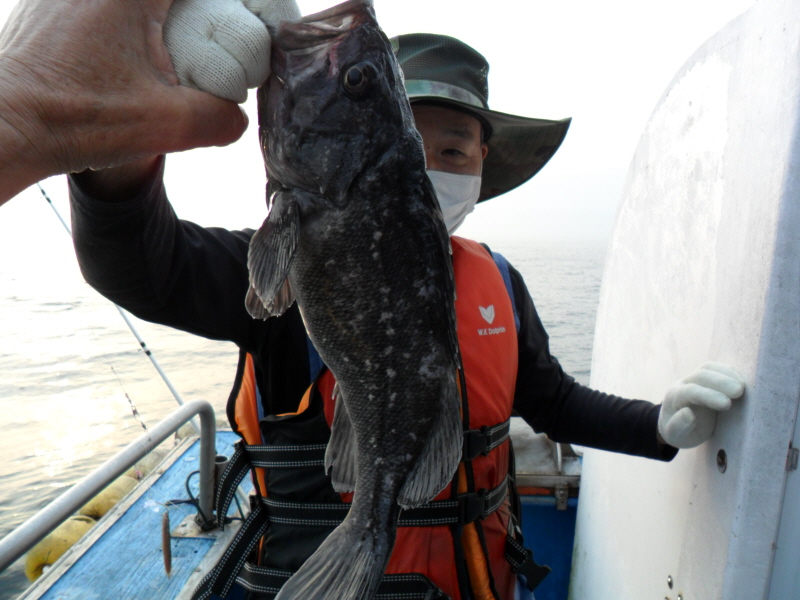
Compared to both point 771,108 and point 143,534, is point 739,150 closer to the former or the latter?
point 771,108

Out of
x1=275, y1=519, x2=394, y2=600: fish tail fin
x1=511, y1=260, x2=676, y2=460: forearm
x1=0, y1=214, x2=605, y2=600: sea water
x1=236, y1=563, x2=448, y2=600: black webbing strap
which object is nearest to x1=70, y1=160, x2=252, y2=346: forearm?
x1=275, y1=519, x2=394, y2=600: fish tail fin

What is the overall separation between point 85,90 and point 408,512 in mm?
1649

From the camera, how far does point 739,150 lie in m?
1.89

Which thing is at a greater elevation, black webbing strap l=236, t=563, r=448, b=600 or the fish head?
the fish head

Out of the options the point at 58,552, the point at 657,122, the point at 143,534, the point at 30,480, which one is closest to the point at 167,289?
the point at 143,534

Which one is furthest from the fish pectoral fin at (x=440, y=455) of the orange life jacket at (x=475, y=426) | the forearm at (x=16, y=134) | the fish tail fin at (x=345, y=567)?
the forearm at (x=16, y=134)

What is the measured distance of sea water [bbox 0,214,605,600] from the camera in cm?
793

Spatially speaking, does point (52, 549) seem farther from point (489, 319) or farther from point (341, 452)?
point (489, 319)

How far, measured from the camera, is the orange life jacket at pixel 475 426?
1984 mm

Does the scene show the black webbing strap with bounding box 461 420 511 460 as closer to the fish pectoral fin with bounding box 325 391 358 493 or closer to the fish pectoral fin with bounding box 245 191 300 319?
the fish pectoral fin with bounding box 325 391 358 493

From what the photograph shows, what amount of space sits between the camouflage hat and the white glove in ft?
4.69

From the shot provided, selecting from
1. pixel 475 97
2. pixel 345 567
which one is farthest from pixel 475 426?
pixel 475 97

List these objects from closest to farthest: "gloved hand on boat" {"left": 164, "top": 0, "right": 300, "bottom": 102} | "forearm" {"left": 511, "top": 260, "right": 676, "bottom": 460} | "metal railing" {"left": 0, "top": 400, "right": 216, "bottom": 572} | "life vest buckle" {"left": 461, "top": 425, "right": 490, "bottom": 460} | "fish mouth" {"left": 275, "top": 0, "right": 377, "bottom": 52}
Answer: "gloved hand on boat" {"left": 164, "top": 0, "right": 300, "bottom": 102} < "fish mouth" {"left": 275, "top": 0, "right": 377, "bottom": 52} < "metal railing" {"left": 0, "top": 400, "right": 216, "bottom": 572} < "life vest buckle" {"left": 461, "top": 425, "right": 490, "bottom": 460} < "forearm" {"left": 511, "top": 260, "right": 676, "bottom": 460}

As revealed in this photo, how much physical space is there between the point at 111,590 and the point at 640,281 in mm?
3223
